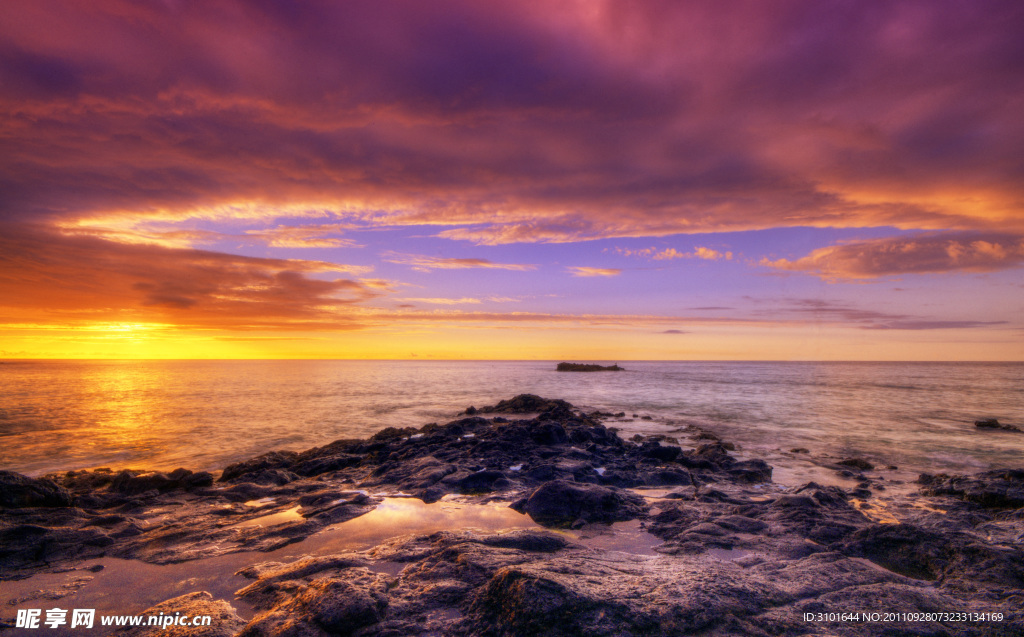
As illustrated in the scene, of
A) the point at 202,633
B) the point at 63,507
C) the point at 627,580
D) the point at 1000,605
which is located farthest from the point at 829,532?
the point at 63,507

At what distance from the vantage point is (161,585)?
4895 millimetres

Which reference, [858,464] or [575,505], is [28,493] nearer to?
[575,505]

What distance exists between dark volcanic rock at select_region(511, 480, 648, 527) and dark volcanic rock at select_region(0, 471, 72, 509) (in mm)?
8038

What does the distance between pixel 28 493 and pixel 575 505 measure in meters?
9.23

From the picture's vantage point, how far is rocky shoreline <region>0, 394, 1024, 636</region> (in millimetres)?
3801

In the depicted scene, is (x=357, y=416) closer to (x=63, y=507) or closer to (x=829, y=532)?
(x=63, y=507)

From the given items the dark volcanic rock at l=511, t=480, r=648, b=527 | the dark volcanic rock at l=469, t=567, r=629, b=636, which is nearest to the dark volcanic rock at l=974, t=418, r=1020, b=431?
the dark volcanic rock at l=511, t=480, r=648, b=527

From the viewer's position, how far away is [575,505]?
7070 mm

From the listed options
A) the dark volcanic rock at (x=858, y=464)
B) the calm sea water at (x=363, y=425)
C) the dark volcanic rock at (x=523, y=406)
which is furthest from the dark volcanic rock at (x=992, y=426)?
the dark volcanic rock at (x=523, y=406)

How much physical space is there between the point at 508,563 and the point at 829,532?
4.39m

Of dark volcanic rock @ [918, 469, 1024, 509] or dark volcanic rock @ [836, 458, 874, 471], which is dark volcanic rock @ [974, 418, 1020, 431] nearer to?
dark volcanic rock @ [836, 458, 874, 471]

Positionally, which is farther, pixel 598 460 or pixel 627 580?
pixel 598 460

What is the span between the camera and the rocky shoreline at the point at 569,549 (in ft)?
12.5

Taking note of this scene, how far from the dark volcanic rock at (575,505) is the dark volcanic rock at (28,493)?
8.04m
